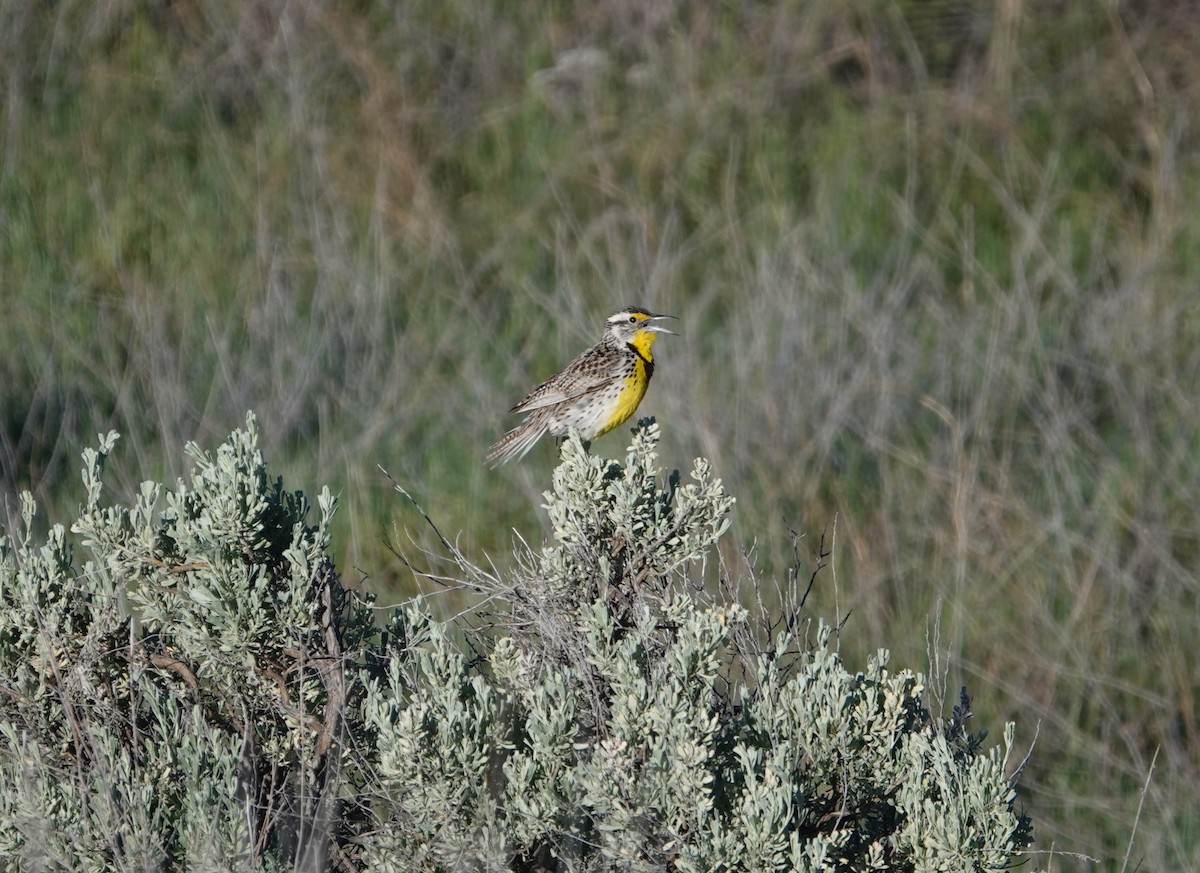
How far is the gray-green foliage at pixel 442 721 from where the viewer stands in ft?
10.1

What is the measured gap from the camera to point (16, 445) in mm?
7070

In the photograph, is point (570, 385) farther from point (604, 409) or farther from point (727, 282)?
point (727, 282)

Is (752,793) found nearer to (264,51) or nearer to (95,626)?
(95,626)

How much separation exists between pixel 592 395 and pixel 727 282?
3.10 metres

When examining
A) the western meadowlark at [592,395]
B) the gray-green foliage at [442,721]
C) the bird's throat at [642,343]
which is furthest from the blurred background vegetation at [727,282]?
the gray-green foliage at [442,721]

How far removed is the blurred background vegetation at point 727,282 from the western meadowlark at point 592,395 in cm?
51

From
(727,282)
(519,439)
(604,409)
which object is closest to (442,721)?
(604,409)

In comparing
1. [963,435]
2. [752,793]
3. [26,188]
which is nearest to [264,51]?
[26,188]

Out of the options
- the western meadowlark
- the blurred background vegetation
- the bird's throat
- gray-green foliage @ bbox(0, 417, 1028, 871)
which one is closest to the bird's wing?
the western meadowlark

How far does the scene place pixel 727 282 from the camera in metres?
8.38

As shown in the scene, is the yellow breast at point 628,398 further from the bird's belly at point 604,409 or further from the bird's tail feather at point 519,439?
the bird's tail feather at point 519,439

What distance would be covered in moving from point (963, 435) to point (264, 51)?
5248 millimetres

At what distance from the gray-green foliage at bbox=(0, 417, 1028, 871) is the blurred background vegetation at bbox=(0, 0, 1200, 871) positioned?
5.14 feet

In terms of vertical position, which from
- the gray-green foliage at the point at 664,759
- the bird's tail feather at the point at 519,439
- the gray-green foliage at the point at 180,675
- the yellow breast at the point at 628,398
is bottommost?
the gray-green foliage at the point at 664,759
